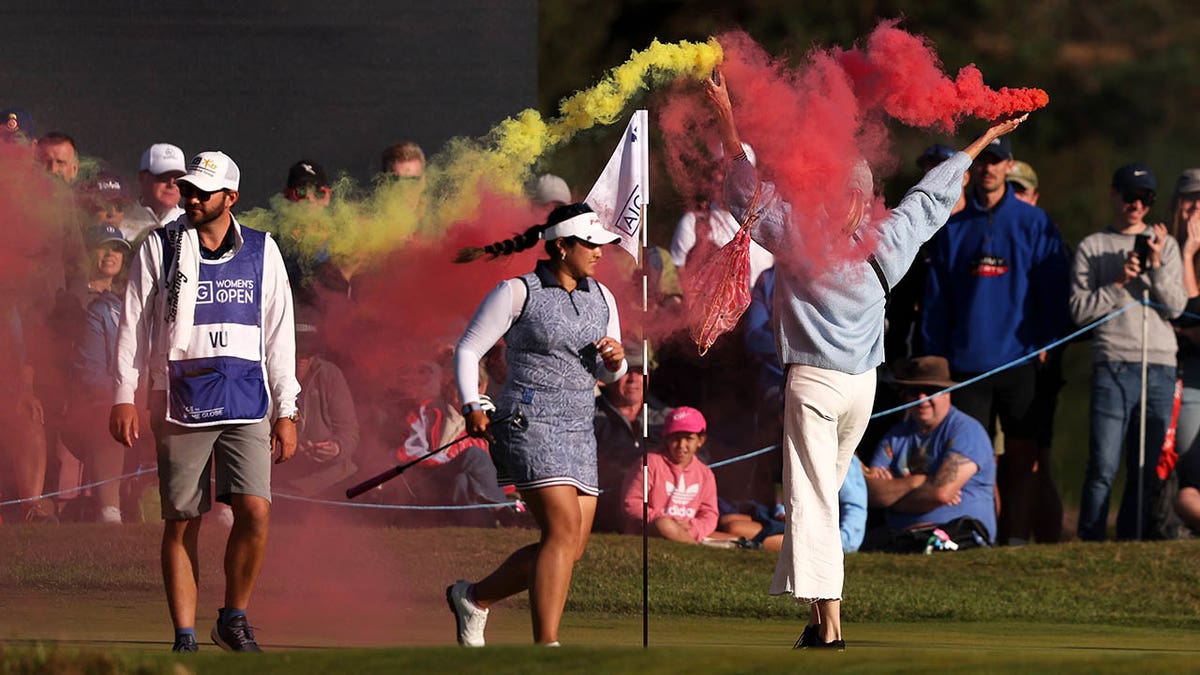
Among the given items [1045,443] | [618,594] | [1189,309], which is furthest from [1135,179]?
[618,594]

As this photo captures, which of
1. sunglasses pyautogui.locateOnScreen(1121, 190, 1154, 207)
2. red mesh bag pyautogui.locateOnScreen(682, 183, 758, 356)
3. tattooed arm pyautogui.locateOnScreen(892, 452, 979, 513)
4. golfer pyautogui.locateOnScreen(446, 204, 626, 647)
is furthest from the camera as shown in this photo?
sunglasses pyautogui.locateOnScreen(1121, 190, 1154, 207)

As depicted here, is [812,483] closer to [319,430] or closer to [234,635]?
[234,635]

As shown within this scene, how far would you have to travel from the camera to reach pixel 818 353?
998 cm

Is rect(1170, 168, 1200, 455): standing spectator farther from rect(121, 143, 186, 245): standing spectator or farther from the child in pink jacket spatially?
rect(121, 143, 186, 245): standing spectator

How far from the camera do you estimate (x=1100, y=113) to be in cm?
3662

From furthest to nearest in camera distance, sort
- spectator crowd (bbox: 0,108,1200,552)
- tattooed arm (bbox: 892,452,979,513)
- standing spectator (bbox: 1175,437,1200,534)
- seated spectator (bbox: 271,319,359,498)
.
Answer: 1. standing spectator (bbox: 1175,437,1200,534)
2. tattooed arm (bbox: 892,452,979,513)
3. spectator crowd (bbox: 0,108,1200,552)
4. seated spectator (bbox: 271,319,359,498)

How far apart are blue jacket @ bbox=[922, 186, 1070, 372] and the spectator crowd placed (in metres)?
0.01

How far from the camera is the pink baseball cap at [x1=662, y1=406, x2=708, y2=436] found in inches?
558

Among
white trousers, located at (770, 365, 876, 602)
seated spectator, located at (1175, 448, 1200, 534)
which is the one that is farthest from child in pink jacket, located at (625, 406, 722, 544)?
white trousers, located at (770, 365, 876, 602)

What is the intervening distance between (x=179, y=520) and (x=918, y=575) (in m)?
5.43

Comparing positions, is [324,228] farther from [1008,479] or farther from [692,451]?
[1008,479]

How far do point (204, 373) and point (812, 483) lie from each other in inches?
106

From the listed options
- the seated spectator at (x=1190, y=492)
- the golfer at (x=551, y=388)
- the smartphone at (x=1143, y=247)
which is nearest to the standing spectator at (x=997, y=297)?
the smartphone at (x=1143, y=247)

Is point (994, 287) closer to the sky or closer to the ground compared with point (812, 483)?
closer to the sky
